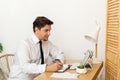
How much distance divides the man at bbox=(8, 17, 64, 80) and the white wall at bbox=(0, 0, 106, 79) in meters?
0.49

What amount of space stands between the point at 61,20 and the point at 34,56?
79cm

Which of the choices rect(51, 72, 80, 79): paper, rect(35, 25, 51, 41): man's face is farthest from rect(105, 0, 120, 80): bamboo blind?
rect(35, 25, 51, 41): man's face

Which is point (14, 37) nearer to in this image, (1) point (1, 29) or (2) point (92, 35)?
(1) point (1, 29)

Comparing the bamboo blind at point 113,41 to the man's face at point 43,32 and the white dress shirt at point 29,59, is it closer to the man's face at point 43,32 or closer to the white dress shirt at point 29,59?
the white dress shirt at point 29,59

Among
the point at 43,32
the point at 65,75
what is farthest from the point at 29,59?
the point at 65,75

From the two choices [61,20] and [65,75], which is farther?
[61,20]

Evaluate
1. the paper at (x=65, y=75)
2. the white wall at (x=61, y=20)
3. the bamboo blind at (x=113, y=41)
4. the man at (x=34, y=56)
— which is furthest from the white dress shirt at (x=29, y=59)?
the bamboo blind at (x=113, y=41)

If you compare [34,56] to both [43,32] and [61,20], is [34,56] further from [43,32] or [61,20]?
[61,20]

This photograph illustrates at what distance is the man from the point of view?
78.9 inches

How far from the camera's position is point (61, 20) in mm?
2818

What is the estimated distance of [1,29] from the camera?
9.57 feet

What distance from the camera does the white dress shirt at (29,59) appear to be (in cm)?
200

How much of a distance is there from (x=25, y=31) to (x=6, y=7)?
415 millimetres

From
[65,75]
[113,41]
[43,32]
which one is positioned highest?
[43,32]
